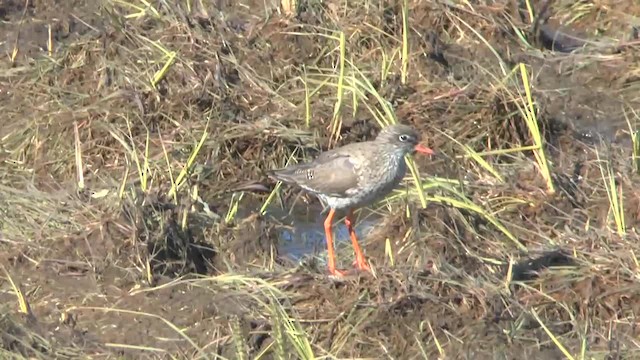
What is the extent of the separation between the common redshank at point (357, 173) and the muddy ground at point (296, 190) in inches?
8.7

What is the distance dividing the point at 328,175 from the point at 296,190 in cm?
115

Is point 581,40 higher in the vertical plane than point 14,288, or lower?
lower

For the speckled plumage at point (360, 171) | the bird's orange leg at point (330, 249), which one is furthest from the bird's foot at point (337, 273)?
the speckled plumage at point (360, 171)

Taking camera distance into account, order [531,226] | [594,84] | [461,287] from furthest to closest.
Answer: [594,84] < [531,226] < [461,287]

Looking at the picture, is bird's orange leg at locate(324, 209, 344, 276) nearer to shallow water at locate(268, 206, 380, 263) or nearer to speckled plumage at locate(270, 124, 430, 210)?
speckled plumage at locate(270, 124, 430, 210)

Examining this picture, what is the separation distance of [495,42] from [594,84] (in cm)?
76

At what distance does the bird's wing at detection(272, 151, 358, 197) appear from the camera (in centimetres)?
818

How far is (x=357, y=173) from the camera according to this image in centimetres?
813

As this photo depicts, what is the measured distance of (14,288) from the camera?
7480 mm

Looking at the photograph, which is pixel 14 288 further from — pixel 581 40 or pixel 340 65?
pixel 581 40

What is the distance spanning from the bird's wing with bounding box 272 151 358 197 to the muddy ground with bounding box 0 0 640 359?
13.2 inches

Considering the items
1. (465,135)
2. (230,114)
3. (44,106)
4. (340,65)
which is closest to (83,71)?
(44,106)

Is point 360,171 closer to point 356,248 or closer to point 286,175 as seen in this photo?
point 356,248

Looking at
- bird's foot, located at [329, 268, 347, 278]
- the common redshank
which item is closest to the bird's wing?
the common redshank
